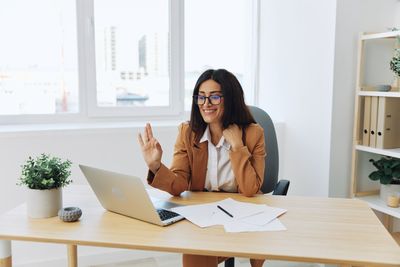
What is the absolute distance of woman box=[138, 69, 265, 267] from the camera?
173cm

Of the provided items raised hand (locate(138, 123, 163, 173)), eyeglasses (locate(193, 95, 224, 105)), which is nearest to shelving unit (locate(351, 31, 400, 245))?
eyeglasses (locate(193, 95, 224, 105))

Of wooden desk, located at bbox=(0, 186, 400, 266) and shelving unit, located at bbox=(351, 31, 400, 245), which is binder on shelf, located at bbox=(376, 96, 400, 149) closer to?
shelving unit, located at bbox=(351, 31, 400, 245)

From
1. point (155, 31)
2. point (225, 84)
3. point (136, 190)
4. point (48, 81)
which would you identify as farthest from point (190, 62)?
point (136, 190)

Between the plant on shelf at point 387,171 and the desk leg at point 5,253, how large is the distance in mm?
2073

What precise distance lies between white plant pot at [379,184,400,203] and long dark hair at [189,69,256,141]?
116 cm

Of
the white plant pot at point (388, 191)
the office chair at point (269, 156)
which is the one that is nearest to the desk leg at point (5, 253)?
the office chair at point (269, 156)

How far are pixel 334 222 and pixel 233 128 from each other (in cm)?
62

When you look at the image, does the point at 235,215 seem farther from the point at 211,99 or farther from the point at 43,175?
the point at 43,175

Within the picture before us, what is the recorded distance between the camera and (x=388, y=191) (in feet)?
8.12

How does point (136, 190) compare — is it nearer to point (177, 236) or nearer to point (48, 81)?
point (177, 236)

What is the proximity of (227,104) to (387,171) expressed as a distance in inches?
49.5

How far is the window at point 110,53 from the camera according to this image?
2613 millimetres

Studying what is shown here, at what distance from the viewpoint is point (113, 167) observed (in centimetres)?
260

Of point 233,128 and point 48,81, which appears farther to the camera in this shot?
point 48,81
